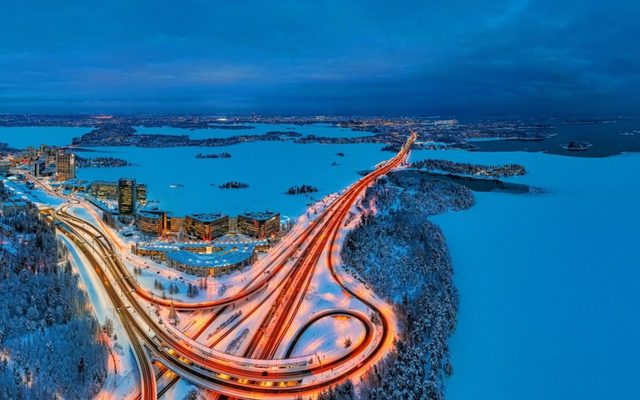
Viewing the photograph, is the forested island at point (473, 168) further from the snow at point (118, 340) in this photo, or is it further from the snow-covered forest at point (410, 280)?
the snow at point (118, 340)

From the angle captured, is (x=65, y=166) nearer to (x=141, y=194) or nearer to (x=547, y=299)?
(x=141, y=194)

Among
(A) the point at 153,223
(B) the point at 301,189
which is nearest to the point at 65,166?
(B) the point at 301,189

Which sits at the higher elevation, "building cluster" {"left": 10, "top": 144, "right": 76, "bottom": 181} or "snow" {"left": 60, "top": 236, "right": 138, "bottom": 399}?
"building cluster" {"left": 10, "top": 144, "right": 76, "bottom": 181}

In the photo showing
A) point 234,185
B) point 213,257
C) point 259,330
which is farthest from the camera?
point 234,185

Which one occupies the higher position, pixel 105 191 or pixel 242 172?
pixel 242 172

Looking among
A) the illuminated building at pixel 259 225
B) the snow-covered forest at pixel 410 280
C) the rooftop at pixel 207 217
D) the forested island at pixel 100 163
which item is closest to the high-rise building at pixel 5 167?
the forested island at pixel 100 163

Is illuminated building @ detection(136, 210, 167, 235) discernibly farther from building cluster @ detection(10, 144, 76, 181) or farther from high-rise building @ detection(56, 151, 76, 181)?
building cluster @ detection(10, 144, 76, 181)

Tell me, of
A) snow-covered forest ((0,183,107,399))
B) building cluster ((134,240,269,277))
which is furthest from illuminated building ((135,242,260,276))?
snow-covered forest ((0,183,107,399))
